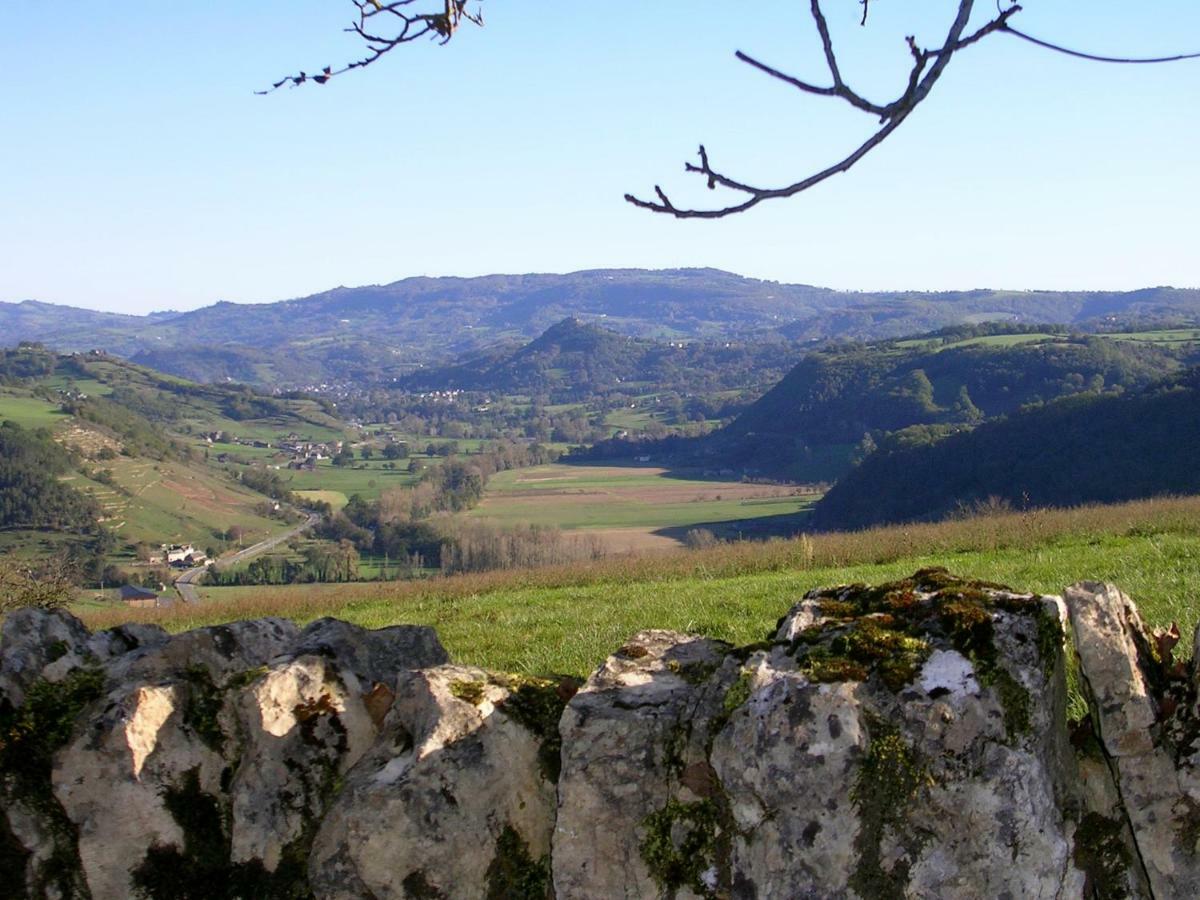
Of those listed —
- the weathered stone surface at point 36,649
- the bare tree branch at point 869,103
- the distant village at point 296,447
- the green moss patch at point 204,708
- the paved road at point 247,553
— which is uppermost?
the bare tree branch at point 869,103

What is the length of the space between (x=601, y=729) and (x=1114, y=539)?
14422 mm

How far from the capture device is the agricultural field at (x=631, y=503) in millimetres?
99750

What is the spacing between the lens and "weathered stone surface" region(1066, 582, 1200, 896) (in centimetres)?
452

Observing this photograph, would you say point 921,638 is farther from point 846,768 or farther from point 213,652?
point 213,652

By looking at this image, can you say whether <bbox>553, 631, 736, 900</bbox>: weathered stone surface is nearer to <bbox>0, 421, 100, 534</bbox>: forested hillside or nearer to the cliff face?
the cliff face

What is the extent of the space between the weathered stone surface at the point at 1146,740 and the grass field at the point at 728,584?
14.4ft

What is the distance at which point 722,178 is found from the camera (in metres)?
4.90

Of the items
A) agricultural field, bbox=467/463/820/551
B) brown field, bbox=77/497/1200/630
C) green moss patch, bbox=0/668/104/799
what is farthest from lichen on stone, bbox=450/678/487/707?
agricultural field, bbox=467/463/820/551

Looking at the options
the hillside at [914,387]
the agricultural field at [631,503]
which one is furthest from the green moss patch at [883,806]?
the hillside at [914,387]

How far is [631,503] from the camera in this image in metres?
120

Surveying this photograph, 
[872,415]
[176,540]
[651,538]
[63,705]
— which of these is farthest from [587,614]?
[872,415]

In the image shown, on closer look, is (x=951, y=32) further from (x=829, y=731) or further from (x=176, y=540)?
(x=176, y=540)

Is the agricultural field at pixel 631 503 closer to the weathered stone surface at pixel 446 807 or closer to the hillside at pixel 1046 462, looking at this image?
the hillside at pixel 1046 462

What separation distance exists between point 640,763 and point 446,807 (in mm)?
1043
